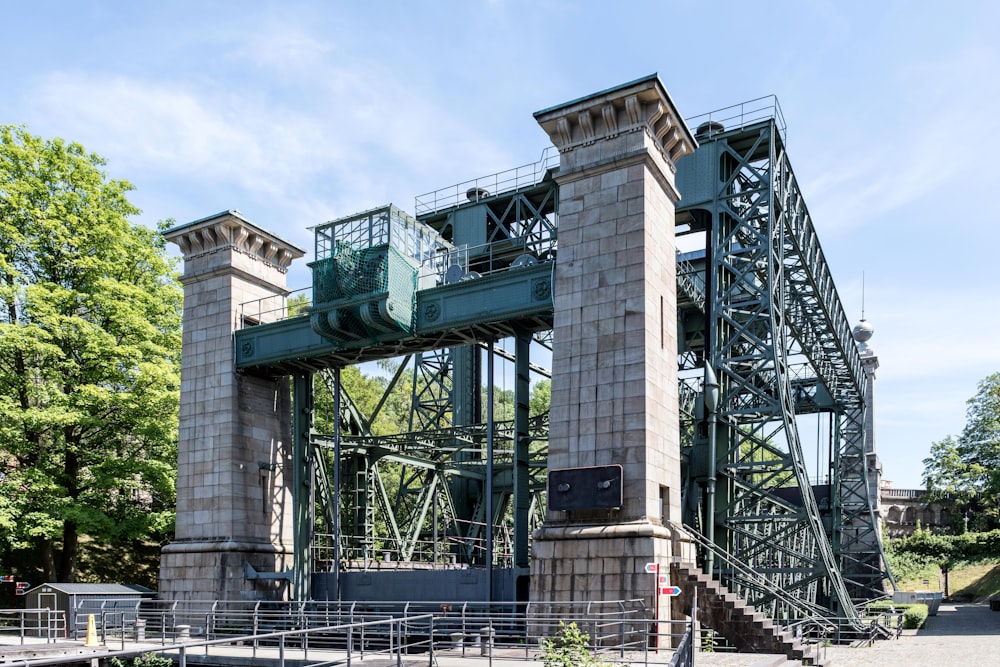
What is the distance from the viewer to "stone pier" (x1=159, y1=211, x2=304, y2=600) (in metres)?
28.5

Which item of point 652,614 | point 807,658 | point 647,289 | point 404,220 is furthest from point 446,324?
point 807,658

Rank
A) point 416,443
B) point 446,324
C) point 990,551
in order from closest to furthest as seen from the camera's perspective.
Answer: point 446,324 < point 416,443 < point 990,551

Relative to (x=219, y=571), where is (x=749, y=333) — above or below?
above

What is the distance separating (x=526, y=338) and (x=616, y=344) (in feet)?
12.8

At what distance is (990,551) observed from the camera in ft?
157

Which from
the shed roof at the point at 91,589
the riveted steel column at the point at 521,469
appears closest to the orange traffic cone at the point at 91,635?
the shed roof at the point at 91,589

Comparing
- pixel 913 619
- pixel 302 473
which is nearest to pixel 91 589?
pixel 302 473

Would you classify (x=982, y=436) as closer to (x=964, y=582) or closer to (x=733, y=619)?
(x=964, y=582)

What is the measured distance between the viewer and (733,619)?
66.1 feet

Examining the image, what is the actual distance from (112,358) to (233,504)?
8.71m

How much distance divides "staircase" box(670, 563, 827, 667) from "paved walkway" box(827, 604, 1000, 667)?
2.39 metres

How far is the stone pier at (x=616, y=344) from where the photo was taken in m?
20.9

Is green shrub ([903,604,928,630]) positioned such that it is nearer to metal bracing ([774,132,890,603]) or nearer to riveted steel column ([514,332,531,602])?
metal bracing ([774,132,890,603])

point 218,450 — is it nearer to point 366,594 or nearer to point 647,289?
point 366,594
